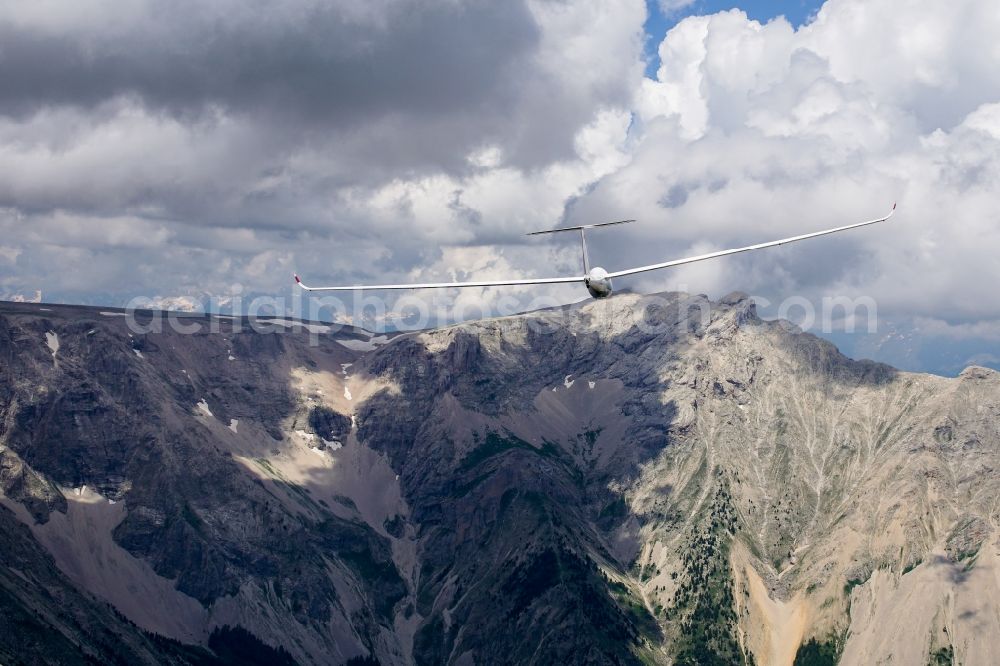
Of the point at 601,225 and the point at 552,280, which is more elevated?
the point at 601,225

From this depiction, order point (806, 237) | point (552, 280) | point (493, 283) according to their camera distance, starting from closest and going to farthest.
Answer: point (552, 280)
point (493, 283)
point (806, 237)

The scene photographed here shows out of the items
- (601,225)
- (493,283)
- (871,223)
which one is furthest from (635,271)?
(871,223)

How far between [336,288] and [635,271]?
33601 mm

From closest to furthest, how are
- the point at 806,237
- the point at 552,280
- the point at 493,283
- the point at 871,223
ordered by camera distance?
the point at 552,280, the point at 493,283, the point at 806,237, the point at 871,223

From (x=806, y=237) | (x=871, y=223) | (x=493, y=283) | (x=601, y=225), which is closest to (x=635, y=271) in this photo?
(x=601, y=225)

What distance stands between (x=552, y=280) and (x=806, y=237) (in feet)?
121

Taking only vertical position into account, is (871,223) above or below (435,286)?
above

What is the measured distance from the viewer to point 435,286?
96.7m

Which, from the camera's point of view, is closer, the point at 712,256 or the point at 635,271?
the point at 635,271

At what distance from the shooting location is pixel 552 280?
91.5 meters

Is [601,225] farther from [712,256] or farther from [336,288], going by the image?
[336,288]

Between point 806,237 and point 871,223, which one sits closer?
point 806,237

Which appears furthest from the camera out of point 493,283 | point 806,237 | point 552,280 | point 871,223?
point 871,223

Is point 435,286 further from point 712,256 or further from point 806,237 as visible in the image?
point 806,237
